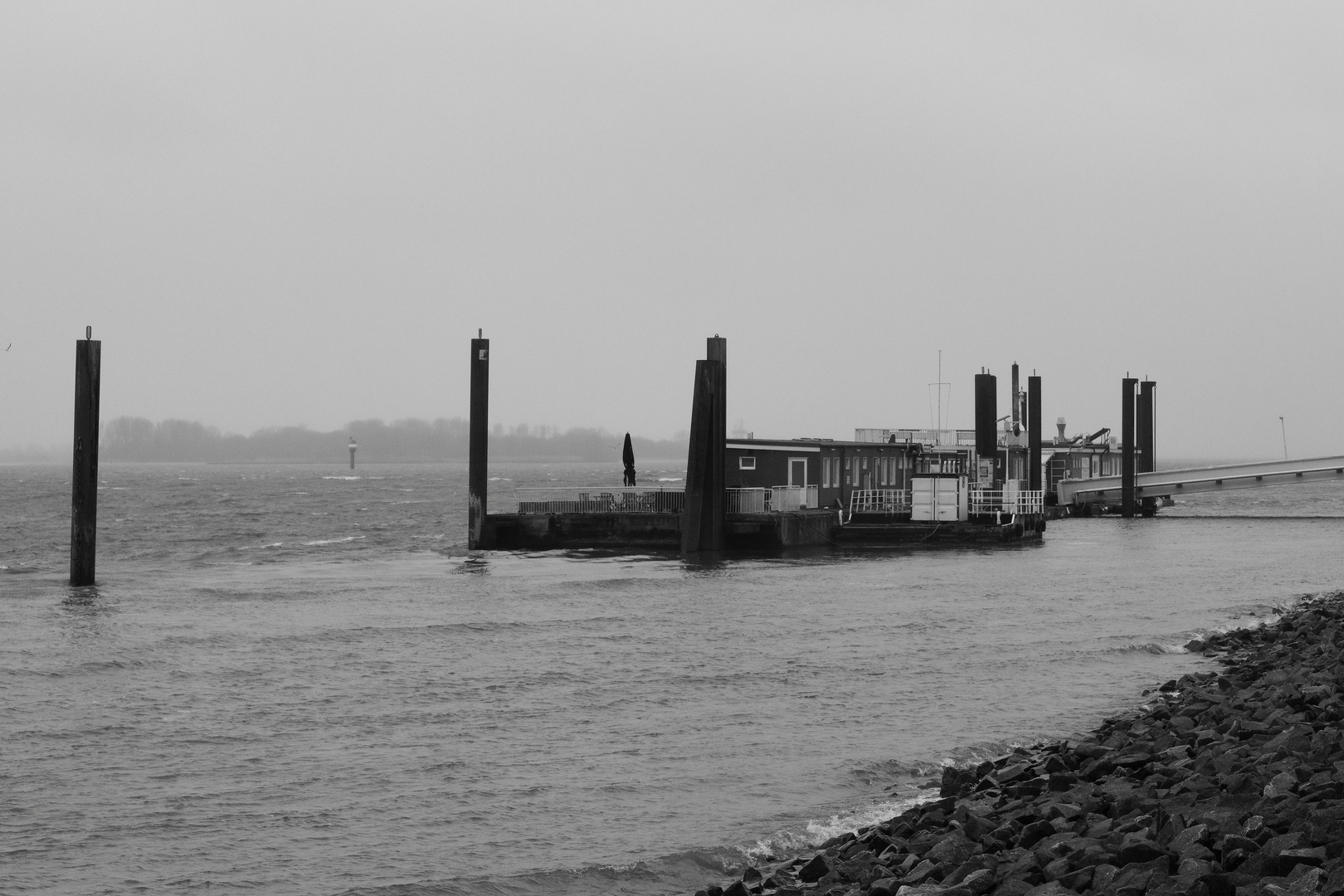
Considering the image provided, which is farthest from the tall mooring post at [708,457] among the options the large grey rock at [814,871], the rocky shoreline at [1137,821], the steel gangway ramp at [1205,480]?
the steel gangway ramp at [1205,480]

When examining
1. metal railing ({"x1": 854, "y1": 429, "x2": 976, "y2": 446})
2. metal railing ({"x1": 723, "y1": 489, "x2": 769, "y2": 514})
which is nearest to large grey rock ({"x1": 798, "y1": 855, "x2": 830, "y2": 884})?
metal railing ({"x1": 723, "y1": 489, "x2": 769, "y2": 514})

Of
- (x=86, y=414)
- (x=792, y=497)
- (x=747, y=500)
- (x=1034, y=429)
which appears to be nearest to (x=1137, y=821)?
(x=86, y=414)

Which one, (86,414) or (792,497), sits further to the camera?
(792,497)

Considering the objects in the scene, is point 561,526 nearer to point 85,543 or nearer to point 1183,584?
point 85,543

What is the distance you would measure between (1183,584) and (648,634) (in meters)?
17.9

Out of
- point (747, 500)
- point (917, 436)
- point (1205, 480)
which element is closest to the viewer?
point (747, 500)

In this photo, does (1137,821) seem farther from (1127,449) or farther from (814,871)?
(1127,449)

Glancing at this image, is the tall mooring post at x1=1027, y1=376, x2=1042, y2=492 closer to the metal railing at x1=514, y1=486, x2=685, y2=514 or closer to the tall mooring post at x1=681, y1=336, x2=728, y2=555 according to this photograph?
the metal railing at x1=514, y1=486, x2=685, y2=514

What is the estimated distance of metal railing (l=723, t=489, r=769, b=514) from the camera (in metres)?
47.7

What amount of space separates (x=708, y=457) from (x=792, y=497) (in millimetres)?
7675

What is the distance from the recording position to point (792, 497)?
49.9 meters

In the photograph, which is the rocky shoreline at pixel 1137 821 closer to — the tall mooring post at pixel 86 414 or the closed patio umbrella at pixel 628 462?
the tall mooring post at pixel 86 414

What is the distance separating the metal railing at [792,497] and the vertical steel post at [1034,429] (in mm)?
19684

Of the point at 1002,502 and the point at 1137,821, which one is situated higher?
the point at 1002,502
